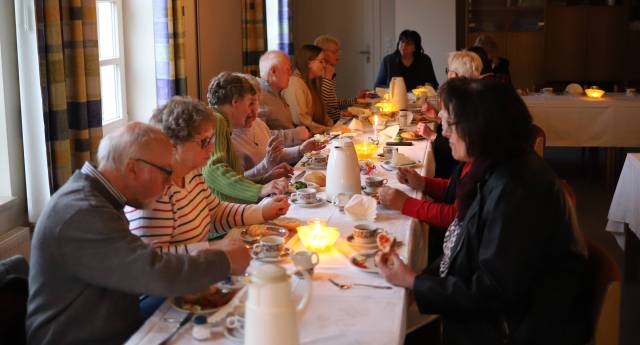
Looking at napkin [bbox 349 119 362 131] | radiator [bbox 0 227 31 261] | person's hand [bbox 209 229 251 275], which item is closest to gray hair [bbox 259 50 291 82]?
napkin [bbox 349 119 362 131]

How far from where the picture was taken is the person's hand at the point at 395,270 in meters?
1.98

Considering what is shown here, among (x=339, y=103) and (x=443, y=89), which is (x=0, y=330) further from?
(x=339, y=103)

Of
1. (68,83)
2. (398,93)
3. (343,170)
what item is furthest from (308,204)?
(398,93)

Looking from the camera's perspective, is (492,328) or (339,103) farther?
(339,103)

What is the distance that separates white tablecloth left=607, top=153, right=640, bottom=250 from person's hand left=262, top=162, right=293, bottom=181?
1.76 metres

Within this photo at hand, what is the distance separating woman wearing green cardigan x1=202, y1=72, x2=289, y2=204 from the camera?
9.94ft

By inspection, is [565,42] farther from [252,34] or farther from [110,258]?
[110,258]

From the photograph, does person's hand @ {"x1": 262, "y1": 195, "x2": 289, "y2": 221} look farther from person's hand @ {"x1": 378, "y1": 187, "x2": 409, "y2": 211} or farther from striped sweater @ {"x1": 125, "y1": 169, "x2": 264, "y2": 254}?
person's hand @ {"x1": 378, "y1": 187, "x2": 409, "y2": 211}

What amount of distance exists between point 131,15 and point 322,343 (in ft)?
10.5

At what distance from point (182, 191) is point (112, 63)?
6.82 feet

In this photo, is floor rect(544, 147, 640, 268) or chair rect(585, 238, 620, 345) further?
floor rect(544, 147, 640, 268)

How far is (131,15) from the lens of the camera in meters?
4.39

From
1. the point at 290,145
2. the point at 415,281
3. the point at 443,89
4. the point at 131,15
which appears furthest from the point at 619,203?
the point at 131,15

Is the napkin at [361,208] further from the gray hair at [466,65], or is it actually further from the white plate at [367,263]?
the gray hair at [466,65]
